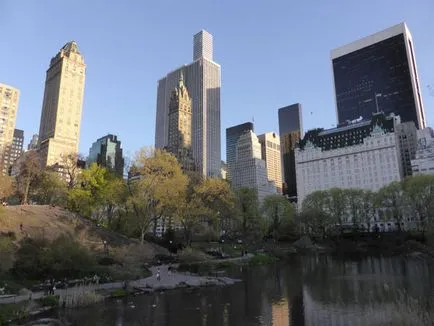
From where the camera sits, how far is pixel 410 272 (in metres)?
48.7

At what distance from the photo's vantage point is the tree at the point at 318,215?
117 m

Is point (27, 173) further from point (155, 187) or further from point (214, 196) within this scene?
point (214, 196)

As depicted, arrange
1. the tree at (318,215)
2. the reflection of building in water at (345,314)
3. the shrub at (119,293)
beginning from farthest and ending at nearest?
the tree at (318,215) → the shrub at (119,293) → the reflection of building in water at (345,314)

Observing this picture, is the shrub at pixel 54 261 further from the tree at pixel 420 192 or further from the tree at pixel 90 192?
the tree at pixel 420 192

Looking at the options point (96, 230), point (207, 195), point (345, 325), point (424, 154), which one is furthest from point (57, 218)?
point (424, 154)

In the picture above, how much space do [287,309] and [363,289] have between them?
434 inches

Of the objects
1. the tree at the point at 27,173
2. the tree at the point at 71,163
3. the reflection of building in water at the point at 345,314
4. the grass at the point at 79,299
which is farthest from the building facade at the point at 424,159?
the grass at the point at 79,299

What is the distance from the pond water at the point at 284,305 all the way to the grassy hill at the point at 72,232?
15.0 m

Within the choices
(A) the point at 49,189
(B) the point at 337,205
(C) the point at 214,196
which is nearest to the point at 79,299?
(C) the point at 214,196

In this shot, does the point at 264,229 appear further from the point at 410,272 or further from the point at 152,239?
the point at 410,272

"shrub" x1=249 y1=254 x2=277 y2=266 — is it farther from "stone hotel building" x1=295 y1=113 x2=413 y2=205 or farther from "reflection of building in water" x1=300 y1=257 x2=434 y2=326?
"stone hotel building" x1=295 y1=113 x2=413 y2=205

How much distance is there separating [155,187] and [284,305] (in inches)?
1521

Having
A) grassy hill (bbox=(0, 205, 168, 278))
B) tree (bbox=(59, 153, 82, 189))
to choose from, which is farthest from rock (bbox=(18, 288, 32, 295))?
tree (bbox=(59, 153, 82, 189))

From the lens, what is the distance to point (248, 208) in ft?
326
